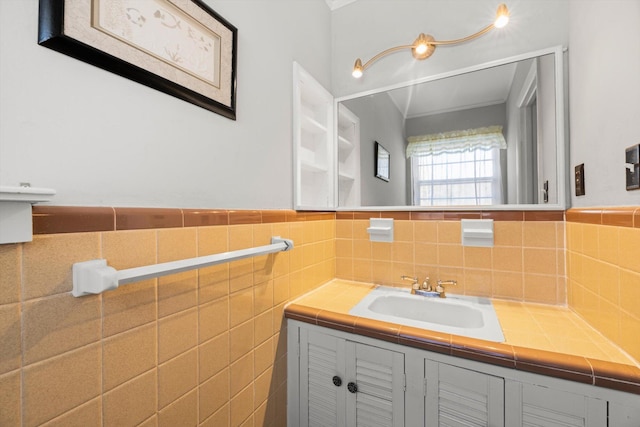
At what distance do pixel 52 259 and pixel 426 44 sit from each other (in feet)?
5.71

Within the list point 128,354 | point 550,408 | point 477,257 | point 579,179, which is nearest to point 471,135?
point 579,179

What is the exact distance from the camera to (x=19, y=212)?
47 cm

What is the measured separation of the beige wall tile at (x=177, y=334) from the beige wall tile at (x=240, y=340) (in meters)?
0.15

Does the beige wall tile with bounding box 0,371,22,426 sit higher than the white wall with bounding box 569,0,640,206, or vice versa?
the white wall with bounding box 569,0,640,206

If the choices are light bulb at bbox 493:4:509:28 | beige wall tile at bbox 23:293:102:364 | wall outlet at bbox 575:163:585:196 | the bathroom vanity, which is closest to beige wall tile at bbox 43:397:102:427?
beige wall tile at bbox 23:293:102:364

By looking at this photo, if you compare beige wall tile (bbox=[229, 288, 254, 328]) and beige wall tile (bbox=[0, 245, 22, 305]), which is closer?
beige wall tile (bbox=[0, 245, 22, 305])

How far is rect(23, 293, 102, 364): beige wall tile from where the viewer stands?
0.51 meters

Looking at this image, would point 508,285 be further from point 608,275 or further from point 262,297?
point 262,297

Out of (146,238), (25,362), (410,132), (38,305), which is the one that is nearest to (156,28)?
(146,238)

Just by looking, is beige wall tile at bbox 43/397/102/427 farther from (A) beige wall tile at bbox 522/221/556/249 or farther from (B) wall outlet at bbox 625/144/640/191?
(A) beige wall tile at bbox 522/221/556/249

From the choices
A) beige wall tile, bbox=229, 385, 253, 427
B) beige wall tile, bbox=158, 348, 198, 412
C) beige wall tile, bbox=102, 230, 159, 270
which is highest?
beige wall tile, bbox=102, 230, 159, 270

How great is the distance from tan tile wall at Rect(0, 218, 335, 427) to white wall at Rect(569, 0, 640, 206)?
1191 mm

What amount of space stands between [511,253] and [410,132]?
0.80 meters

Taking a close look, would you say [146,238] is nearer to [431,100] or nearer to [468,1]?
[431,100]
